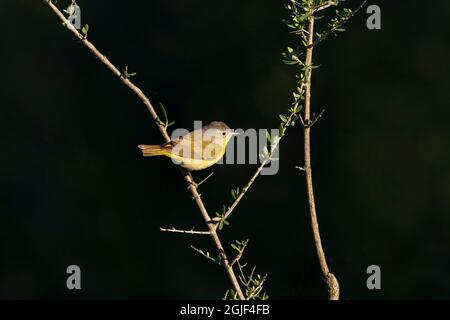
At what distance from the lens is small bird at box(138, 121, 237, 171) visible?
445 centimetres

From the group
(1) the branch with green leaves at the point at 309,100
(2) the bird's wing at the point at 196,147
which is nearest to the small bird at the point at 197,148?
(2) the bird's wing at the point at 196,147

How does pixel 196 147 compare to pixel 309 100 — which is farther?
pixel 196 147

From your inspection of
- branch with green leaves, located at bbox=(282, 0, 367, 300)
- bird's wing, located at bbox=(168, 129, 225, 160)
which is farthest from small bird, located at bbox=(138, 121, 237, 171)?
branch with green leaves, located at bbox=(282, 0, 367, 300)

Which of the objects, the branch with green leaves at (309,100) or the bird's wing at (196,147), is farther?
the bird's wing at (196,147)

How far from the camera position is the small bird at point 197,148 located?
445 cm

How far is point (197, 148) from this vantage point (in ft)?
15.0

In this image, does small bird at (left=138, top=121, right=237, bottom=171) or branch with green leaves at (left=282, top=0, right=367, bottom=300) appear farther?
small bird at (left=138, top=121, right=237, bottom=171)

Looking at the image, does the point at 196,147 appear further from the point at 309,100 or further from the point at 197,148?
the point at 309,100

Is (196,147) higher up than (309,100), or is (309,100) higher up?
(309,100)

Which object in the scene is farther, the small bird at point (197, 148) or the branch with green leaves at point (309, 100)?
the small bird at point (197, 148)

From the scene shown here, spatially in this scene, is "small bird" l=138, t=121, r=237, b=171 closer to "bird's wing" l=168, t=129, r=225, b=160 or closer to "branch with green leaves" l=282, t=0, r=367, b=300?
"bird's wing" l=168, t=129, r=225, b=160

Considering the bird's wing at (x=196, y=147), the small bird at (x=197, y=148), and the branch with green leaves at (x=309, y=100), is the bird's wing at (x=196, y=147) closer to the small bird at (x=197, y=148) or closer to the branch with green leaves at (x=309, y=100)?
the small bird at (x=197, y=148)

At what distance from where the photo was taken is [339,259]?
23.4 ft

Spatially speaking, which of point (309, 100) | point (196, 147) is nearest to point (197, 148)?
point (196, 147)
